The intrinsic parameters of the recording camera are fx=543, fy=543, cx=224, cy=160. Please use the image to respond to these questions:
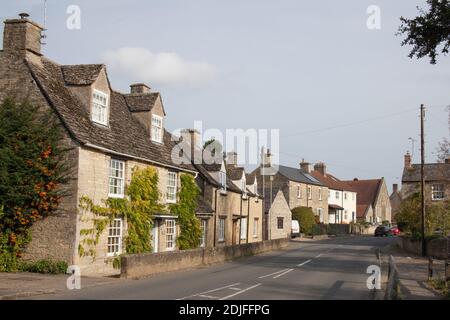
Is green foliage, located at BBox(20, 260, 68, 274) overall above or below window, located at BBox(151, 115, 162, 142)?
below

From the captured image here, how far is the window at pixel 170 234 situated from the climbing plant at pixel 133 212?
6.20ft

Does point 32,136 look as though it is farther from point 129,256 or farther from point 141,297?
point 141,297

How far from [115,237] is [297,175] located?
175 feet

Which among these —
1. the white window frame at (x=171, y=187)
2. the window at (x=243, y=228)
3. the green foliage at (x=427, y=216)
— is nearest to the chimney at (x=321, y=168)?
the green foliage at (x=427, y=216)

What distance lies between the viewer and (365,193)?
10112cm

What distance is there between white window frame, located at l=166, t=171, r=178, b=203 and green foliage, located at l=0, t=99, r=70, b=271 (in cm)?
932

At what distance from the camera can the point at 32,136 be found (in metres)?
21.5

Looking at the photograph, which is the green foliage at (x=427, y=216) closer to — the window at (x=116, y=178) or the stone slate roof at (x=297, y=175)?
the stone slate roof at (x=297, y=175)

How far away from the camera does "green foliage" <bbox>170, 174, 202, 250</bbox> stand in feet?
104

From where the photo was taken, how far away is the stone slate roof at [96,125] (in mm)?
23031

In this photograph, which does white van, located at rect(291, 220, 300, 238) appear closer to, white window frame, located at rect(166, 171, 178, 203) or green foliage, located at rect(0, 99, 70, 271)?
white window frame, located at rect(166, 171, 178, 203)

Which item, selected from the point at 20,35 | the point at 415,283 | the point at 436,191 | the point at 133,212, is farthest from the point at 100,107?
the point at 436,191

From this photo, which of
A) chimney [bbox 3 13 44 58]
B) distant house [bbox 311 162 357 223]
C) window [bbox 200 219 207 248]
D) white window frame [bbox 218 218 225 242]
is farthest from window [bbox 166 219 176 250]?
A: distant house [bbox 311 162 357 223]
